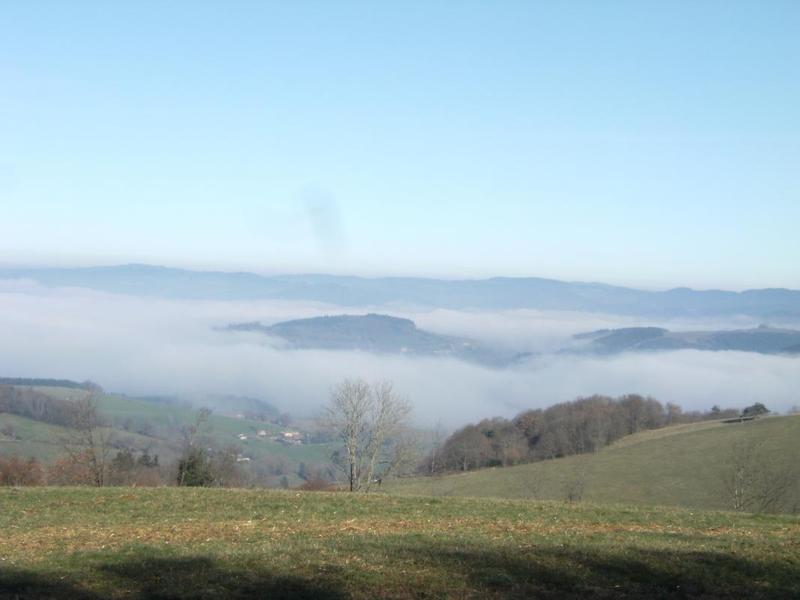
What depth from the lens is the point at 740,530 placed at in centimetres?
1795

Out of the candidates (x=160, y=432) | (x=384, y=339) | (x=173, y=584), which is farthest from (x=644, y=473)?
(x=384, y=339)

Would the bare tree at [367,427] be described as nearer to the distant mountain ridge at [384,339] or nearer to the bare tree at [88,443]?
the bare tree at [88,443]

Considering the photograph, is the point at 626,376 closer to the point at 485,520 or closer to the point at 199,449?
the point at 199,449

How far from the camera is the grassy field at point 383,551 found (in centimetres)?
1095

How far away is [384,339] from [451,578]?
17195 cm

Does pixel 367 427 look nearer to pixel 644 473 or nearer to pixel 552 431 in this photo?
pixel 644 473

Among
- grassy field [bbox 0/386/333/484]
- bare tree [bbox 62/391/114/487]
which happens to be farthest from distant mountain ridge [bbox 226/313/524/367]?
bare tree [bbox 62/391/114/487]

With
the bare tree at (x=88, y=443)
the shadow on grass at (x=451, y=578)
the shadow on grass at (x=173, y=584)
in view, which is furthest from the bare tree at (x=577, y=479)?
the shadow on grass at (x=173, y=584)

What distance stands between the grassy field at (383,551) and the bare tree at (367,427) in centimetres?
2046

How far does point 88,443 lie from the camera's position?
41.7 m

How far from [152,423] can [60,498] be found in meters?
85.0

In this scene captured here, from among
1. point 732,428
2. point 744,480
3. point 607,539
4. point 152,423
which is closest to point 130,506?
point 607,539

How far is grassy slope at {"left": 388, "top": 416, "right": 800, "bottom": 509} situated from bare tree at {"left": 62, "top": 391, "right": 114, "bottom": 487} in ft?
55.0

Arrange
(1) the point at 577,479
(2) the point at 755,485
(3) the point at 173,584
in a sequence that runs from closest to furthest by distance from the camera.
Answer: (3) the point at 173,584, (2) the point at 755,485, (1) the point at 577,479
